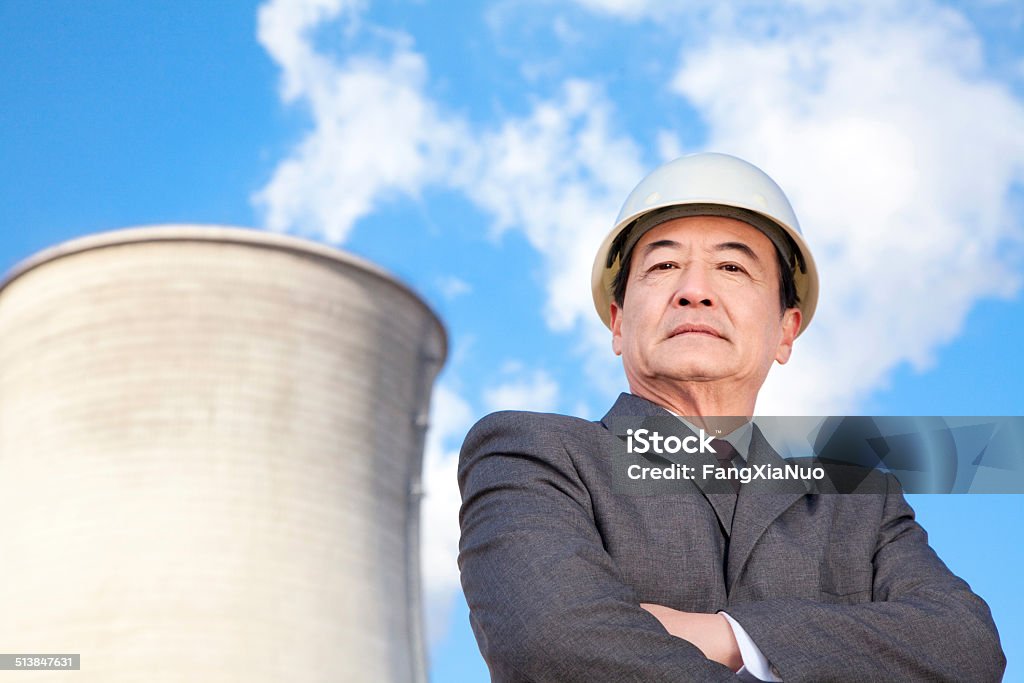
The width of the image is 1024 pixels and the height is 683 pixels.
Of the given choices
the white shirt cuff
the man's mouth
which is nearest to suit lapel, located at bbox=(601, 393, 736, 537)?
the man's mouth

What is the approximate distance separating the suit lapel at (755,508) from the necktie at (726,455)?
0.04 ft

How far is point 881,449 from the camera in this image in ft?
6.69

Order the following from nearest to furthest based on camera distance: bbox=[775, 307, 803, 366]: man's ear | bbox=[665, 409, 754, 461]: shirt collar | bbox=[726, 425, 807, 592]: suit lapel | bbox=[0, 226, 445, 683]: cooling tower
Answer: bbox=[726, 425, 807, 592]: suit lapel < bbox=[665, 409, 754, 461]: shirt collar < bbox=[775, 307, 803, 366]: man's ear < bbox=[0, 226, 445, 683]: cooling tower

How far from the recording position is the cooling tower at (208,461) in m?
8.97

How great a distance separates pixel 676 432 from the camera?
1756 millimetres

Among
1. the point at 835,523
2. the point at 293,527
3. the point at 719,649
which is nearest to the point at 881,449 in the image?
the point at 835,523

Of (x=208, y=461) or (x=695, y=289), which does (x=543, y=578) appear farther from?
(x=208, y=461)

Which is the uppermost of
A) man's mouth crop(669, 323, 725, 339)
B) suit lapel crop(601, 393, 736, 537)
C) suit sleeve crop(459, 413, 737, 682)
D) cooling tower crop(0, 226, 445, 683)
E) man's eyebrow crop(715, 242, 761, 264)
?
cooling tower crop(0, 226, 445, 683)

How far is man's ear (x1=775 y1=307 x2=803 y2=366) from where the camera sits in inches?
79.5

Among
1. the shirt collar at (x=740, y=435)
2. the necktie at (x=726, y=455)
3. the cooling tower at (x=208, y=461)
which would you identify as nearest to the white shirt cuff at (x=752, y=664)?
the necktie at (x=726, y=455)

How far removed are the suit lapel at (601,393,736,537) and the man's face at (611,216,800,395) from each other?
8 centimetres

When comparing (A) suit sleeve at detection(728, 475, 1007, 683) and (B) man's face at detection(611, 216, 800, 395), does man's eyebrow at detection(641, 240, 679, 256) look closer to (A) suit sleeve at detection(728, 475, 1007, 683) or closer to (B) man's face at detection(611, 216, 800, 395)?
(B) man's face at detection(611, 216, 800, 395)

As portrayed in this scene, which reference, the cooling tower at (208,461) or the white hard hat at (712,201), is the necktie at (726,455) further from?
the cooling tower at (208,461)

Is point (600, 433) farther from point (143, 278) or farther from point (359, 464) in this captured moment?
point (143, 278)
